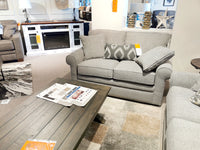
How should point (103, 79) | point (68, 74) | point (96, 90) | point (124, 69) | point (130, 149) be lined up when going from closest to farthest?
point (130, 149), point (96, 90), point (124, 69), point (103, 79), point (68, 74)

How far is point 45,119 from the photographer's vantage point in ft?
4.24

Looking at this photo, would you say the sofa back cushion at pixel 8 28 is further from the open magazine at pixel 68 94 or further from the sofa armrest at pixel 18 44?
the open magazine at pixel 68 94

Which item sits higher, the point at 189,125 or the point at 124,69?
the point at 124,69

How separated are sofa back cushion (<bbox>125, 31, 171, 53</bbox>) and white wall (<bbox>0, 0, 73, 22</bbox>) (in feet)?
9.41

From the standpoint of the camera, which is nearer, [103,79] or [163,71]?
[163,71]

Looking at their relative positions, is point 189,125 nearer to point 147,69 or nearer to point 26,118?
point 147,69

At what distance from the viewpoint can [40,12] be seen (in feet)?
14.8

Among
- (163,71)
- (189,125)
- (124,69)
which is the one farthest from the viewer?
(124,69)

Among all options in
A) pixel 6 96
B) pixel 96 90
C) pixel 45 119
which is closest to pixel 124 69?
pixel 96 90

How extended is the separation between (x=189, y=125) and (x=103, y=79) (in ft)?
4.44

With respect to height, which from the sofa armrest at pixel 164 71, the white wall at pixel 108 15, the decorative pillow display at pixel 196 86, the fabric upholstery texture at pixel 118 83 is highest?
the white wall at pixel 108 15

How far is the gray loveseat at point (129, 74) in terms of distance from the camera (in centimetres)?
208

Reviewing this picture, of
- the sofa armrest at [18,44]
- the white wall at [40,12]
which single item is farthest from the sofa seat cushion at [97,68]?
the white wall at [40,12]

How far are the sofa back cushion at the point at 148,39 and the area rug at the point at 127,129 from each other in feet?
3.20
